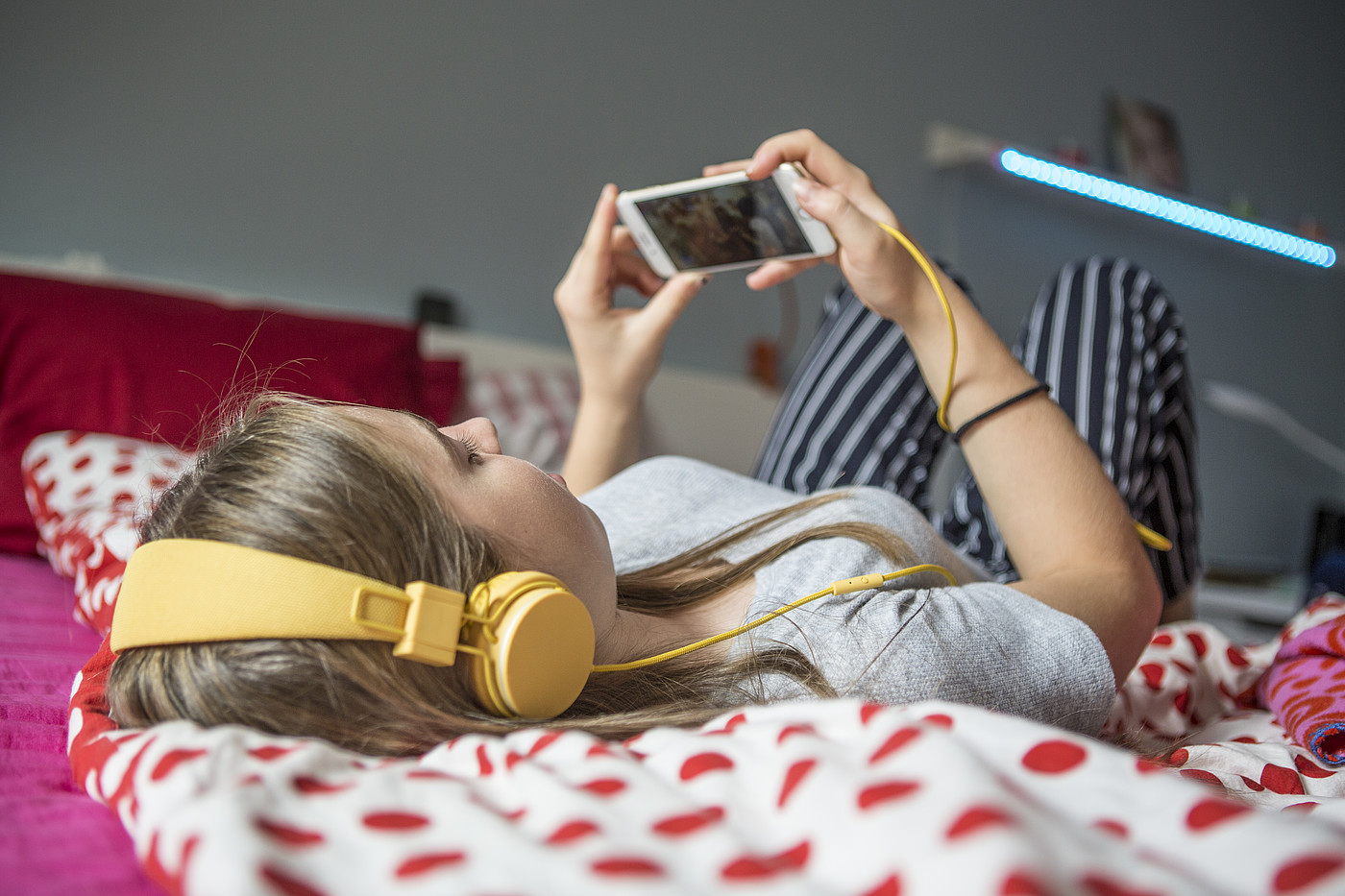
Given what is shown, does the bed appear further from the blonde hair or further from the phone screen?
the phone screen

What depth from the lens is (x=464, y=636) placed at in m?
0.50

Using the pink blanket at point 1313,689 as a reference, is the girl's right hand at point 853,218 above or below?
above

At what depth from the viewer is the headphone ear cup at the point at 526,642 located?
49 cm

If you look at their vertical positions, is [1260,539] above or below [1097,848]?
below

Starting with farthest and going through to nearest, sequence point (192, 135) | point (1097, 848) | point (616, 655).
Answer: point (192, 135)
point (616, 655)
point (1097, 848)

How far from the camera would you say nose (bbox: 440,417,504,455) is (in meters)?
0.66

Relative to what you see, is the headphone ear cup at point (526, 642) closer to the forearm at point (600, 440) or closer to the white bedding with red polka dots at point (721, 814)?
the white bedding with red polka dots at point (721, 814)

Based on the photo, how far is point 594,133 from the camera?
2387mm

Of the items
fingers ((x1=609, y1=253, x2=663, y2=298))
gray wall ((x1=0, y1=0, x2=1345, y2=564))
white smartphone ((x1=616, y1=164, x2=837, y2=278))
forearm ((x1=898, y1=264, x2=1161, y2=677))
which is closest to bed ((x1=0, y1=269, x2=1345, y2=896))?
forearm ((x1=898, y1=264, x2=1161, y2=677))

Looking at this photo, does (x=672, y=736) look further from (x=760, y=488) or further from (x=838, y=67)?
(x=838, y=67)

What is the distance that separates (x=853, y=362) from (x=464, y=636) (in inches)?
37.0

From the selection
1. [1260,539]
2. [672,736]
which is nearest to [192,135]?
[672,736]

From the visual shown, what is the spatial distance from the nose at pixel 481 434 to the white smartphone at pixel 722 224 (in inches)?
14.0

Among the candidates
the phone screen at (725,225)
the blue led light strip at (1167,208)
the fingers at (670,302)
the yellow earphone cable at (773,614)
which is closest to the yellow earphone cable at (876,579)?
the yellow earphone cable at (773,614)
